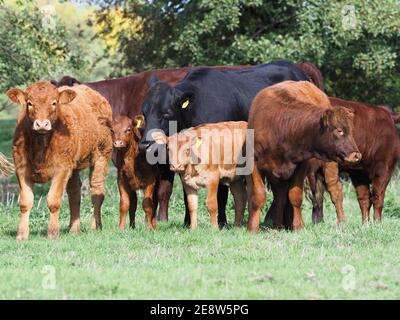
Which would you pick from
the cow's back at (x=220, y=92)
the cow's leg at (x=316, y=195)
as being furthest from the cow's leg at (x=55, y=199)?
the cow's leg at (x=316, y=195)

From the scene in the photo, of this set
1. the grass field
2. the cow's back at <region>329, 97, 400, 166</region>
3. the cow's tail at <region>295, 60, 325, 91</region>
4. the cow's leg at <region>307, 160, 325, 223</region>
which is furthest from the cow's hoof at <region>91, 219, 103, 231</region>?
the cow's tail at <region>295, 60, 325, 91</region>

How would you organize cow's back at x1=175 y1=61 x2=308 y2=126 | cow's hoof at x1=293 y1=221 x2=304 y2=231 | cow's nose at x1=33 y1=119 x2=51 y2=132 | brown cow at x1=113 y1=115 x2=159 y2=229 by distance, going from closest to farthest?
1. cow's nose at x1=33 y1=119 x2=51 y2=132
2. cow's hoof at x1=293 y1=221 x2=304 y2=231
3. brown cow at x1=113 y1=115 x2=159 y2=229
4. cow's back at x1=175 y1=61 x2=308 y2=126

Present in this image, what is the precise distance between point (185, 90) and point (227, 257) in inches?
154

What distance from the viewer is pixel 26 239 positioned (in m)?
9.76

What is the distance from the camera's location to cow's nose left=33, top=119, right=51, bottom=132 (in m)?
9.40

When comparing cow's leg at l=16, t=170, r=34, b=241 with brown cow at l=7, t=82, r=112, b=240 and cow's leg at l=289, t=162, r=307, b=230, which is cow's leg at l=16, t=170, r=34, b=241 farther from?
cow's leg at l=289, t=162, r=307, b=230

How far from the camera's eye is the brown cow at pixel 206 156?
1077 centimetres

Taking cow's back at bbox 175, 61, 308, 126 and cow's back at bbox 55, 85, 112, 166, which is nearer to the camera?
cow's back at bbox 55, 85, 112, 166

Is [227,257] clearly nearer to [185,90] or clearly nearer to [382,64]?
[185,90]

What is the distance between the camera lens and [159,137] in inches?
421

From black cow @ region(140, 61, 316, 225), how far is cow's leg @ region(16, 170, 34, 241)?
1.38 m

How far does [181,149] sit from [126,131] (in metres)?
0.68

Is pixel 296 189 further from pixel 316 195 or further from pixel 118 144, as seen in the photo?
pixel 316 195

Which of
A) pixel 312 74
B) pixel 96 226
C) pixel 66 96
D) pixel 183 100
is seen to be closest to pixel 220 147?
pixel 183 100
